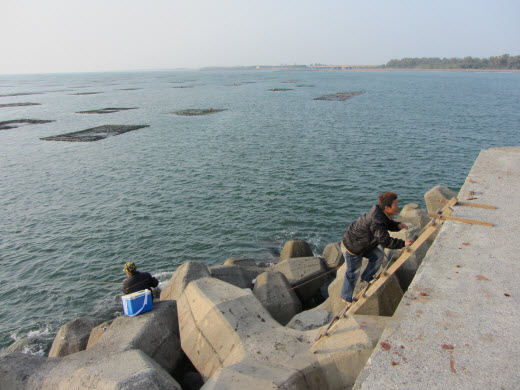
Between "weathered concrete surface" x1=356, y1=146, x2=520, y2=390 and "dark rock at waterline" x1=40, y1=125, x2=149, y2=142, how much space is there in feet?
123

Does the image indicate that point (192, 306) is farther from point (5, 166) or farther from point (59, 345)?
point (5, 166)

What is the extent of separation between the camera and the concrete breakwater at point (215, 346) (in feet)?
15.7

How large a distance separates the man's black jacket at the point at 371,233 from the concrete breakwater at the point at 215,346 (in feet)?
3.48

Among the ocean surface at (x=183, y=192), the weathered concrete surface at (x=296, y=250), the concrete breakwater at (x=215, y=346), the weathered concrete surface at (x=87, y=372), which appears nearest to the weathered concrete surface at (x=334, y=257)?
the weathered concrete surface at (x=296, y=250)

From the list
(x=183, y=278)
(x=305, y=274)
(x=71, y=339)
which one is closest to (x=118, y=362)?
(x=183, y=278)

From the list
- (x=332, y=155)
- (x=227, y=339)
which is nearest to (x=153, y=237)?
(x=227, y=339)

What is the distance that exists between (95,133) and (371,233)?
134ft

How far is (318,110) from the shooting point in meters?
53.3

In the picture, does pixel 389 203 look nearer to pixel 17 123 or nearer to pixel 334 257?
pixel 334 257

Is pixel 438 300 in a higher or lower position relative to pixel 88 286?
higher

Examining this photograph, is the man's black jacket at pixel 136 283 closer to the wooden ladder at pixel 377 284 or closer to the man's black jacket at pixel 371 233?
the wooden ladder at pixel 377 284

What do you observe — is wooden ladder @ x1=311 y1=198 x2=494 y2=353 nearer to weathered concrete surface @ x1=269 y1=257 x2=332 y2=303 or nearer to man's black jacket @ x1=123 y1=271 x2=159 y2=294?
man's black jacket @ x1=123 y1=271 x2=159 y2=294

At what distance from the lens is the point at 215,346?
5859 millimetres

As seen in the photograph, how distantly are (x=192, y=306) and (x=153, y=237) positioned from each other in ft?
31.9
